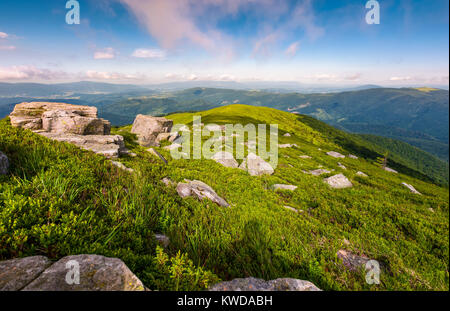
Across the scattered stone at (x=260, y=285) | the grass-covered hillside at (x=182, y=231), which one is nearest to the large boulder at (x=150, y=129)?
the grass-covered hillside at (x=182, y=231)

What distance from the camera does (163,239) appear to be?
187 inches

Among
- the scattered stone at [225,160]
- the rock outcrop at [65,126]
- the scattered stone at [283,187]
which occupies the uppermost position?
the rock outcrop at [65,126]

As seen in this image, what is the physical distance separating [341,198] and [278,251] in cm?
1008

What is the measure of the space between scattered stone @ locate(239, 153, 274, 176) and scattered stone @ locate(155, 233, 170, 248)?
1103 centimetres

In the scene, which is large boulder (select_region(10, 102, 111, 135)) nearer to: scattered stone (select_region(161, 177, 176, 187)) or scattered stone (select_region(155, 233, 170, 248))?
scattered stone (select_region(161, 177, 176, 187))

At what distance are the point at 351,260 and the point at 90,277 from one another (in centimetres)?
735

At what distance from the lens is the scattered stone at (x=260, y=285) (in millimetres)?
3264

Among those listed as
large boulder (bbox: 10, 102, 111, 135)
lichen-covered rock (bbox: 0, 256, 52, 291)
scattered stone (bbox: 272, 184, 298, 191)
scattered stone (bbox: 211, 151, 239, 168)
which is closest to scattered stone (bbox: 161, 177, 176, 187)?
lichen-covered rock (bbox: 0, 256, 52, 291)

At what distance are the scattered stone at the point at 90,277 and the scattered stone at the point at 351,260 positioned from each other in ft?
20.2

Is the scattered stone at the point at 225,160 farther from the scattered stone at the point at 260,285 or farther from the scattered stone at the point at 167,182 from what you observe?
the scattered stone at the point at 260,285

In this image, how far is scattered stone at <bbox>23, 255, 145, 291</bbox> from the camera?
2.57 metres

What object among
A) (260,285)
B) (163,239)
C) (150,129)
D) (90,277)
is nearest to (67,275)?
(90,277)
